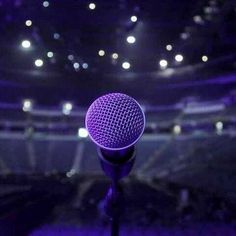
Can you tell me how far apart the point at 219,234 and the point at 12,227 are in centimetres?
272

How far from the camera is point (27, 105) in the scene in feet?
48.8

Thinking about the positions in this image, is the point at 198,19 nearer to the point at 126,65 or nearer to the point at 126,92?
the point at 126,65

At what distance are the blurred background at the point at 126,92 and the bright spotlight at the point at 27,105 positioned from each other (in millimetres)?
33

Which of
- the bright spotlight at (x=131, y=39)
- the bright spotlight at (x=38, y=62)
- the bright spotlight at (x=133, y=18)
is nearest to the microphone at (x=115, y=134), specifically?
the bright spotlight at (x=133, y=18)

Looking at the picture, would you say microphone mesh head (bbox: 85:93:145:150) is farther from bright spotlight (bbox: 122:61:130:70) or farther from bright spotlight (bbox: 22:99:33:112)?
bright spotlight (bbox: 22:99:33:112)

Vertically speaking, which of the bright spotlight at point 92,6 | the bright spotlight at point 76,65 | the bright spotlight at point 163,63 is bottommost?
the bright spotlight at point 76,65

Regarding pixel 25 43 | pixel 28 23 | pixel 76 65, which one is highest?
pixel 28 23

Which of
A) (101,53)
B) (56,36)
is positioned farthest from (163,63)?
(56,36)

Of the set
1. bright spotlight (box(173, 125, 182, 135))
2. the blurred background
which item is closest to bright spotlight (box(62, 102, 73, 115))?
the blurred background

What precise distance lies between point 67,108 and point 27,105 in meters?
1.31

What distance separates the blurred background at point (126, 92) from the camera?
21.6 ft

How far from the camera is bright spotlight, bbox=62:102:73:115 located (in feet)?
48.4

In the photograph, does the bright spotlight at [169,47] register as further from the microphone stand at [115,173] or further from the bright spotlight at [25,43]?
the microphone stand at [115,173]

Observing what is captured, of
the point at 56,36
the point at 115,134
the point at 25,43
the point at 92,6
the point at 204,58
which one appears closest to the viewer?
the point at 115,134
